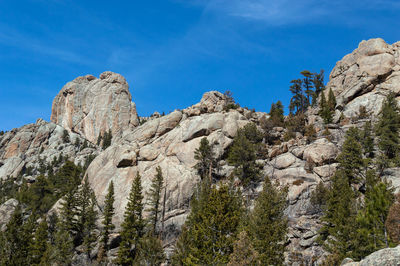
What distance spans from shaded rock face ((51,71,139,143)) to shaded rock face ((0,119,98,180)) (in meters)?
8.60

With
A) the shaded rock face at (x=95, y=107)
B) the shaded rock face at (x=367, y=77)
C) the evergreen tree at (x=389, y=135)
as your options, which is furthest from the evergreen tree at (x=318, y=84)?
the shaded rock face at (x=95, y=107)

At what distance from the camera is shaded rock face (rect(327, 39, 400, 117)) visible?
8031 centimetres

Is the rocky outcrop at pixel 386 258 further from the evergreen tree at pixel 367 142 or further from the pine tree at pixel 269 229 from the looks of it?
the evergreen tree at pixel 367 142

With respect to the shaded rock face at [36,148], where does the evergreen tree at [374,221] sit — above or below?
below

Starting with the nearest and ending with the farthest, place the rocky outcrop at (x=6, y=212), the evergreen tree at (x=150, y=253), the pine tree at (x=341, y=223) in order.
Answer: the pine tree at (x=341, y=223), the evergreen tree at (x=150, y=253), the rocky outcrop at (x=6, y=212)

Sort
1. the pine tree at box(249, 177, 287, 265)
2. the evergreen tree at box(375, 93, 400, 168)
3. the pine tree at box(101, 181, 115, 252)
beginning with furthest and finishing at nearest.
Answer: the evergreen tree at box(375, 93, 400, 168) < the pine tree at box(101, 181, 115, 252) < the pine tree at box(249, 177, 287, 265)

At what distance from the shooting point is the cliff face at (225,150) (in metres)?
55.2

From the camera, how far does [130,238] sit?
165ft

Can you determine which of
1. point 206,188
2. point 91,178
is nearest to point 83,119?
point 91,178

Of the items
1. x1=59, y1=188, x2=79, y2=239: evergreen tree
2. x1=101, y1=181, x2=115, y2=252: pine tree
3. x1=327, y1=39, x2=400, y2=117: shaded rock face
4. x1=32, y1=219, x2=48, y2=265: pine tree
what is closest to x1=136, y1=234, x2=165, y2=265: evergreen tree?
x1=101, y1=181, x2=115, y2=252: pine tree

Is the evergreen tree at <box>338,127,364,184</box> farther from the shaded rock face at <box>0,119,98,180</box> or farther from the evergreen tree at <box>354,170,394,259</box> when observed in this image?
the shaded rock face at <box>0,119,98,180</box>

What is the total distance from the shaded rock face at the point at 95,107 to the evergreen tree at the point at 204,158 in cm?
7265

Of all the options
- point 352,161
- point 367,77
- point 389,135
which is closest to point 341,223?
point 352,161

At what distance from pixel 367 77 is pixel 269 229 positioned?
69595mm
